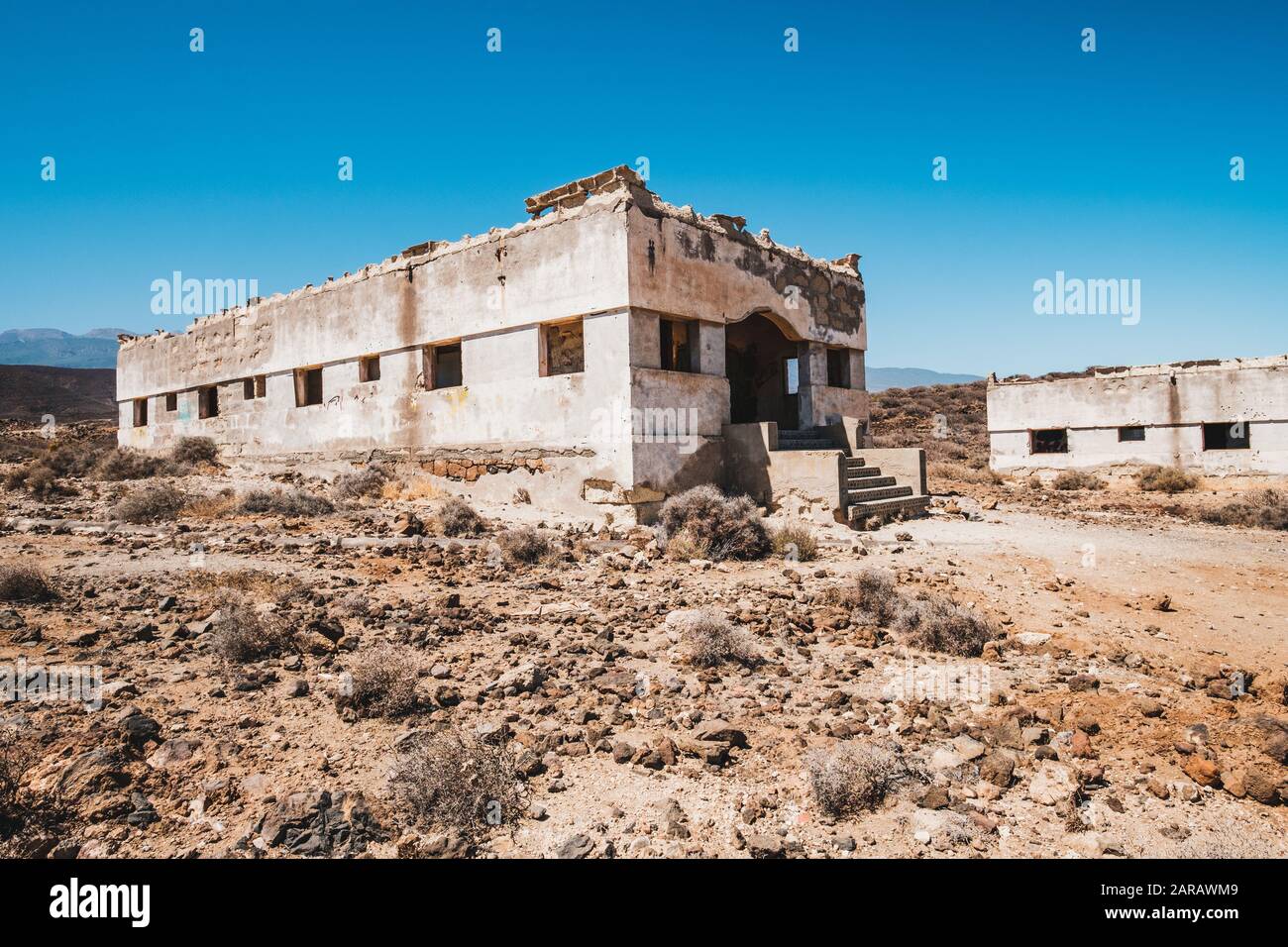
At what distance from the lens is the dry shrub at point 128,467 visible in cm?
1761

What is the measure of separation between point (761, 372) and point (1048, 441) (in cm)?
1137

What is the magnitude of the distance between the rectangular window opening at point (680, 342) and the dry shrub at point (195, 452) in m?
13.2

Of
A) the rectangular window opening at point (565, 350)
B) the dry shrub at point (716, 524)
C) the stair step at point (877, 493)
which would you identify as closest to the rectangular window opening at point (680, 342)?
the rectangular window opening at point (565, 350)

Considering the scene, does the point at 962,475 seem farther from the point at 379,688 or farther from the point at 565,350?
the point at 379,688

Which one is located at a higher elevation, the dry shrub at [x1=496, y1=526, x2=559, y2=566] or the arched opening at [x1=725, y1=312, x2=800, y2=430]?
the arched opening at [x1=725, y1=312, x2=800, y2=430]

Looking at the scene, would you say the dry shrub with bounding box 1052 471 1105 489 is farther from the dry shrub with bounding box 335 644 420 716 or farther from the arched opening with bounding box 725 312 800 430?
the dry shrub with bounding box 335 644 420 716

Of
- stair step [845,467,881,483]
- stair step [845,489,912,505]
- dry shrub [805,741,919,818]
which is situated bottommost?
dry shrub [805,741,919,818]

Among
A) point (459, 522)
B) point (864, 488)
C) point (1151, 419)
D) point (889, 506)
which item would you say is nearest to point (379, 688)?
point (459, 522)

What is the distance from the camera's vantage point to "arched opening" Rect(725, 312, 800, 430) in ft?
53.4

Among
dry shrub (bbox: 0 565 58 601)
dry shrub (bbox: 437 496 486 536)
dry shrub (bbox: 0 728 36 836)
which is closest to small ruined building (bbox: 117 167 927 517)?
dry shrub (bbox: 437 496 486 536)

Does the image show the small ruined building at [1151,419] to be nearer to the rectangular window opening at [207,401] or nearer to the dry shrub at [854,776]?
the dry shrub at [854,776]

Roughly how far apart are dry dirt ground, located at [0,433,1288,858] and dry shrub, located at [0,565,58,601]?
349 millimetres
